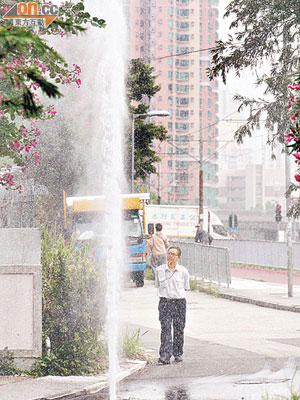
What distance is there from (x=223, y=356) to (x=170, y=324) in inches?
45.8

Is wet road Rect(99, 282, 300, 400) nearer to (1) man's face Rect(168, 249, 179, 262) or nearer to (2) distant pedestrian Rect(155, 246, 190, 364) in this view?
(2) distant pedestrian Rect(155, 246, 190, 364)

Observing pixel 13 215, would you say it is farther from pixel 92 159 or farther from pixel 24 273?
pixel 24 273

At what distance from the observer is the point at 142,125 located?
124 feet

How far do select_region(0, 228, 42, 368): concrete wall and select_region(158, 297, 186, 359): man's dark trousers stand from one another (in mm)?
2161

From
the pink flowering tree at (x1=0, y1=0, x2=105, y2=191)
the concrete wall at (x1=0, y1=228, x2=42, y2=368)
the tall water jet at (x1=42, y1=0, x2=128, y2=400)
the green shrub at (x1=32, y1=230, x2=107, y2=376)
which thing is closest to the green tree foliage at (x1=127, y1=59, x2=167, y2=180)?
the tall water jet at (x1=42, y1=0, x2=128, y2=400)

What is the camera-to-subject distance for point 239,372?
37.0ft

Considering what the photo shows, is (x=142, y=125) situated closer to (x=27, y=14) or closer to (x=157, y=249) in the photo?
(x=157, y=249)

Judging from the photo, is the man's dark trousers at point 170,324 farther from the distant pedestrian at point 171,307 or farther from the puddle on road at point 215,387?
the puddle on road at point 215,387

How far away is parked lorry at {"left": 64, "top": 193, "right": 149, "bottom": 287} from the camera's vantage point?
2828 centimetres

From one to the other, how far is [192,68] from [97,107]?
119 meters

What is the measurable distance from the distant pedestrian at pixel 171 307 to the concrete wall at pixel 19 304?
2172mm

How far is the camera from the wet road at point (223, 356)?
387 inches

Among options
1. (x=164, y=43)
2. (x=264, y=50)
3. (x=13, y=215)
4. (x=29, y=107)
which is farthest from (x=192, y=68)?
(x=29, y=107)

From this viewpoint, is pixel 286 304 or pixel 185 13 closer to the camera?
pixel 286 304
